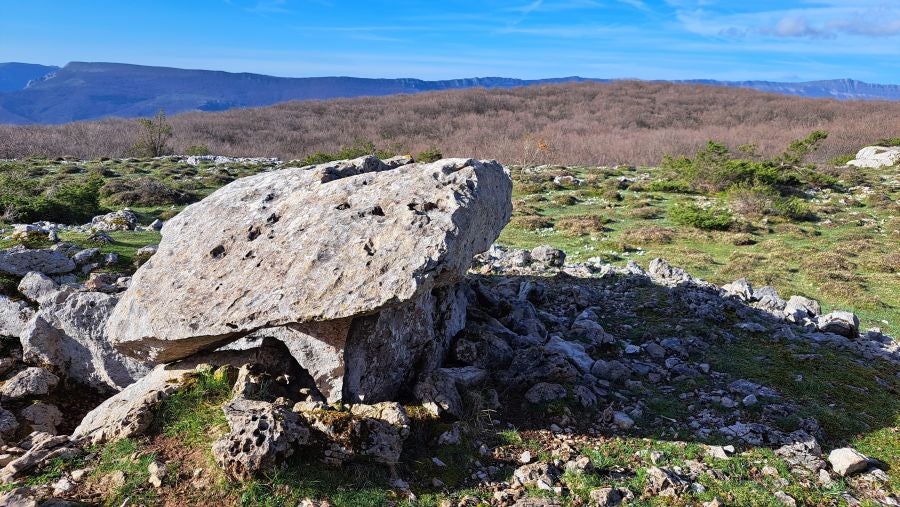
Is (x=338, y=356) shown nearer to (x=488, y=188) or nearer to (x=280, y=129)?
(x=488, y=188)

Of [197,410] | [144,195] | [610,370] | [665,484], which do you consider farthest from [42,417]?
[144,195]

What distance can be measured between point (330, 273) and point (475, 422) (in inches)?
104

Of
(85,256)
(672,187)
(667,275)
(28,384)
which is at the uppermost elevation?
(85,256)

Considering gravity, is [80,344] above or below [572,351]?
above

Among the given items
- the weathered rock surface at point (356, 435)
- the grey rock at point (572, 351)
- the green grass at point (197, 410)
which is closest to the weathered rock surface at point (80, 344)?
the green grass at point (197, 410)

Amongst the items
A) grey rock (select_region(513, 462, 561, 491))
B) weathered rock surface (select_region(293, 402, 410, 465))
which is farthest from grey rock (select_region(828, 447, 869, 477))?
weathered rock surface (select_region(293, 402, 410, 465))

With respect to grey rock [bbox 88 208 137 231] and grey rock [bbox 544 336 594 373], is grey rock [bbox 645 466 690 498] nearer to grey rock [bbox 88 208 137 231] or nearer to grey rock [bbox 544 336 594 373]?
grey rock [bbox 544 336 594 373]

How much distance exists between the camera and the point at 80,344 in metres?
8.34

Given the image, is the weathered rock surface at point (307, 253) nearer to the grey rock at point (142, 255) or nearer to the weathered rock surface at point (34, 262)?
the weathered rock surface at point (34, 262)

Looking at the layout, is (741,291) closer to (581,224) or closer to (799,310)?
(799,310)

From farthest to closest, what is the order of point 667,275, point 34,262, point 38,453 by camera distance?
point 667,275
point 34,262
point 38,453

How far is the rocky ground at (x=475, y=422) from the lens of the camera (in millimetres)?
5723

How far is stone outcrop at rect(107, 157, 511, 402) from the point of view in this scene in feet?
21.0

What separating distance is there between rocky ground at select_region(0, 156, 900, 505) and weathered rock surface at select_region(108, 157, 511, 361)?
34.2 inches
